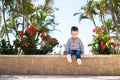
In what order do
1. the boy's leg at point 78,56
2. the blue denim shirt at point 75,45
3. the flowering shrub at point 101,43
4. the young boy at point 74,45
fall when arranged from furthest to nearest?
the flowering shrub at point 101,43, the blue denim shirt at point 75,45, the young boy at point 74,45, the boy's leg at point 78,56

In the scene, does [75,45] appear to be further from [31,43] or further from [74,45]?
[31,43]

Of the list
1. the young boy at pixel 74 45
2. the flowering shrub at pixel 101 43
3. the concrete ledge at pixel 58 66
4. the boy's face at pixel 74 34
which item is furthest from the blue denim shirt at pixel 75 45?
the flowering shrub at pixel 101 43

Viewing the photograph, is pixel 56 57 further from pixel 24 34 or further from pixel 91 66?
pixel 24 34

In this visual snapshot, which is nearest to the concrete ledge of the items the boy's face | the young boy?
the young boy

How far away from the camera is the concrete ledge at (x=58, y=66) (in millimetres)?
9375

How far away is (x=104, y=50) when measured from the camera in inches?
415

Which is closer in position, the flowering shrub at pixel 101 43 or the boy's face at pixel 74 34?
the boy's face at pixel 74 34

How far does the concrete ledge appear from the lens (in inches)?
369

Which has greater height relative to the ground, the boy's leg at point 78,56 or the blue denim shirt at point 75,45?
the blue denim shirt at point 75,45

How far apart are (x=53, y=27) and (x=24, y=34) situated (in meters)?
15.5

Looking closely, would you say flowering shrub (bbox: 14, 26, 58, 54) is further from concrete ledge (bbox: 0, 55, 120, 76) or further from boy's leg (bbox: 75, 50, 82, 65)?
boy's leg (bbox: 75, 50, 82, 65)

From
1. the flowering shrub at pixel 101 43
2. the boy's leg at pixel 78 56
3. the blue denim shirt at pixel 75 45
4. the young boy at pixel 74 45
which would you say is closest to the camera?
the boy's leg at pixel 78 56

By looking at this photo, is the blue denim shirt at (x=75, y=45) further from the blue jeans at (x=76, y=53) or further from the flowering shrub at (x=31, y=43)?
the flowering shrub at (x=31, y=43)

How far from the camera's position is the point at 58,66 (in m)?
9.44
